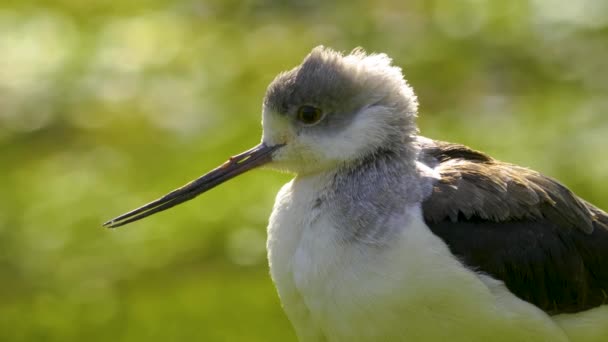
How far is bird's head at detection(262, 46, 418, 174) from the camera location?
5.46m

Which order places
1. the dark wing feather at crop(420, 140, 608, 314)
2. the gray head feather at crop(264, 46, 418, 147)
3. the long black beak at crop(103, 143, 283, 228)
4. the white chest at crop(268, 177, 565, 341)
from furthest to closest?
the long black beak at crop(103, 143, 283, 228), the gray head feather at crop(264, 46, 418, 147), the dark wing feather at crop(420, 140, 608, 314), the white chest at crop(268, 177, 565, 341)

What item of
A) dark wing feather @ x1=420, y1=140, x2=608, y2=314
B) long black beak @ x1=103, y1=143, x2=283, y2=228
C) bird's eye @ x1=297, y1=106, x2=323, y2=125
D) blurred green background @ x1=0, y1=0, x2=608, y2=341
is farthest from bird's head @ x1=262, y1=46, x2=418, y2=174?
blurred green background @ x1=0, y1=0, x2=608, y2=341

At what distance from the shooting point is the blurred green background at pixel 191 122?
363 inches

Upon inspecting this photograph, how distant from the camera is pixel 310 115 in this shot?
18.1ft

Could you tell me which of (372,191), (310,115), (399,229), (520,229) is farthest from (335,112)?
(520,229)

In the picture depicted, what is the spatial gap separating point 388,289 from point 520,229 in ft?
2.60

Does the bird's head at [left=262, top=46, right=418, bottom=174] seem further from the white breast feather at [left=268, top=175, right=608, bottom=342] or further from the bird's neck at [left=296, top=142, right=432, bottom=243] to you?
the white breast feather at [left=268, top=175, right=608, bottom=342]

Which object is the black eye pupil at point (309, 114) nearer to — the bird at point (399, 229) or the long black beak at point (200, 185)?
the bird at point (399, 229)

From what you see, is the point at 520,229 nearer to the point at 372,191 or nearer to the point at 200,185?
the point at 372,191

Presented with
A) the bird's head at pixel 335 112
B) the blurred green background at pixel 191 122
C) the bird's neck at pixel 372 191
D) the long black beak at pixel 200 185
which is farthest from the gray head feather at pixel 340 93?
the blurred green background at pixel 191 122

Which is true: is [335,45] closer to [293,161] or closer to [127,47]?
[127,47]

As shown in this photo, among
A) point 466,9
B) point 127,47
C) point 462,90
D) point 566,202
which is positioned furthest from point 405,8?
point 566,202

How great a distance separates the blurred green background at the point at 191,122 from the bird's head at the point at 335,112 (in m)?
3.32

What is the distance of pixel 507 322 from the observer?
210 inches
